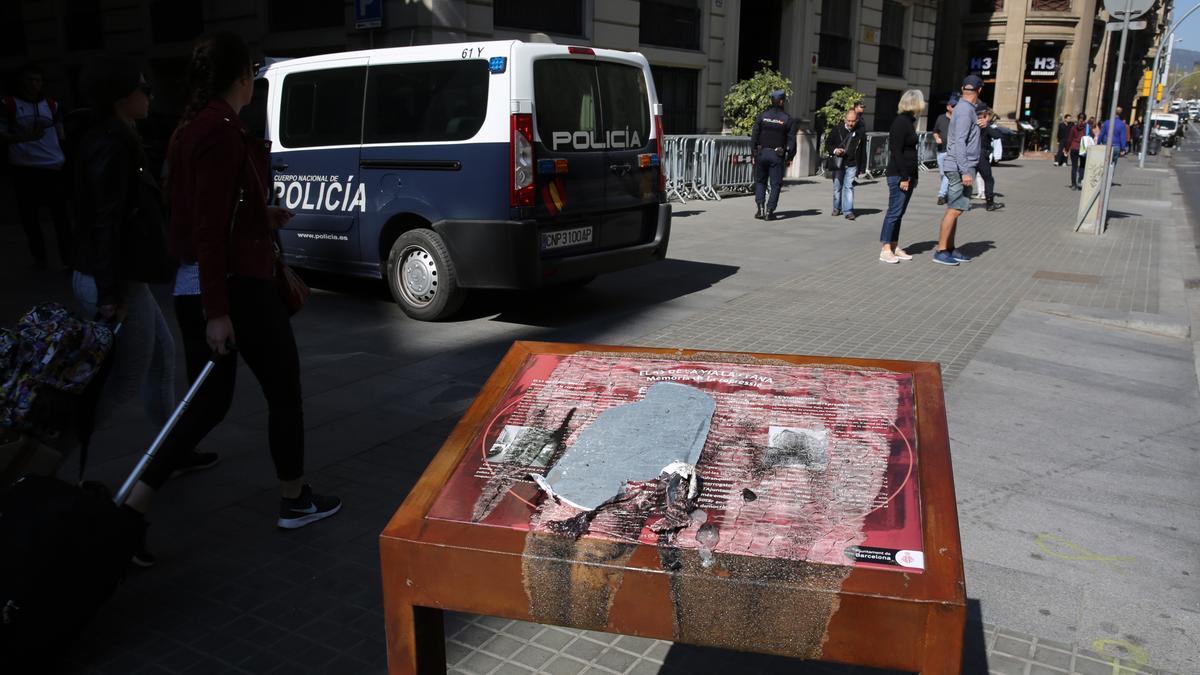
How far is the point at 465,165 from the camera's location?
22.2 feet

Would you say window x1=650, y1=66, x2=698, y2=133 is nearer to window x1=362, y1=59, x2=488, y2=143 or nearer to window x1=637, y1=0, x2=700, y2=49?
window x1=637, y1=0, x2=700, y2=49

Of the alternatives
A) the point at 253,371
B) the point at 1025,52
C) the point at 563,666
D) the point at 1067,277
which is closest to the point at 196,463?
the point at 253,371

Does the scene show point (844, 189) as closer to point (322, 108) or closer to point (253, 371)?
point (322, 108)

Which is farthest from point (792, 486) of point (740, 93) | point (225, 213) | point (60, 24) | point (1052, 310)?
point (60, 24)

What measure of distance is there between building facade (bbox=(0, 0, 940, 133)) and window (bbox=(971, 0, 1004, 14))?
12651 mm

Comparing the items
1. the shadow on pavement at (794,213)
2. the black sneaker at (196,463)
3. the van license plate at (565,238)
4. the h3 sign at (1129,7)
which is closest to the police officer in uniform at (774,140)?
the shadow on pavement at (794,213)

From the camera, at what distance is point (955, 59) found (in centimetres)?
4297

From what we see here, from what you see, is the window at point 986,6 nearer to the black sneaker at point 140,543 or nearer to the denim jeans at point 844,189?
the denim jeans at point 844,189

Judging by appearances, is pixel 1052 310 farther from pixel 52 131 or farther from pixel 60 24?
pixel 60 24

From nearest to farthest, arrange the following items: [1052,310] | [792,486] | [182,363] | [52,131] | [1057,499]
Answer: [792,486], [1057,499], [182,363], [1052,310], [52,131]

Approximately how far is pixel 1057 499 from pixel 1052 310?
14.5ft

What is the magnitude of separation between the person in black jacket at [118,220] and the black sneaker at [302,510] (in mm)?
505

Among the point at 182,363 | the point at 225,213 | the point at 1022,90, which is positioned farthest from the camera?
the point at 1022,90

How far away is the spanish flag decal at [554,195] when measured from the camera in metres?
6.76
